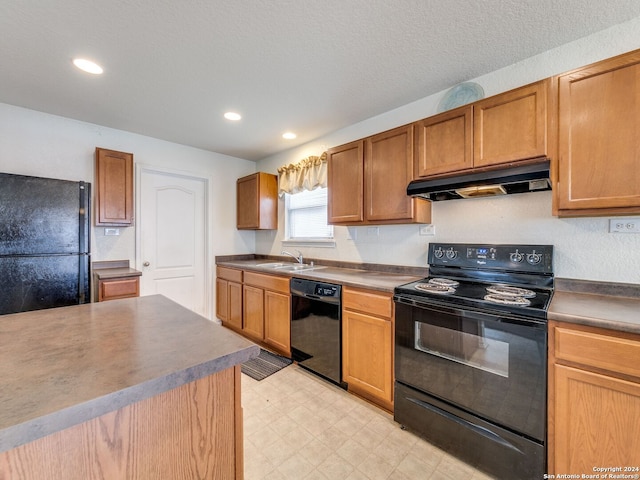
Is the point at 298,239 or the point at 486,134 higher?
the point at 486,134

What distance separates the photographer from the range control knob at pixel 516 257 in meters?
1.87

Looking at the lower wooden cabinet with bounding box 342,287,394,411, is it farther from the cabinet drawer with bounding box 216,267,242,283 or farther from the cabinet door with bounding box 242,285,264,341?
the cabinet drawer with bounding box 216,267,242,283

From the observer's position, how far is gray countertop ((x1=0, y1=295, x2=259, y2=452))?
1.87 ft

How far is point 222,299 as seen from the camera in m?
3.77

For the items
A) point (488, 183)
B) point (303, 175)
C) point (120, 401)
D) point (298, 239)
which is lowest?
point (120, 401)

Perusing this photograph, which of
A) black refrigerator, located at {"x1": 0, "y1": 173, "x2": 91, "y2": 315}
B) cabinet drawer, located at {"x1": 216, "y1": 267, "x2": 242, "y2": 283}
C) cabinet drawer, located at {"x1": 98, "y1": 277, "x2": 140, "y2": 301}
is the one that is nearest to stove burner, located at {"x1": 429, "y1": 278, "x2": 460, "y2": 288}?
cabinet drawer, located at {"x1": 216, "y1": 267, "x2": 242, "y2": 283}

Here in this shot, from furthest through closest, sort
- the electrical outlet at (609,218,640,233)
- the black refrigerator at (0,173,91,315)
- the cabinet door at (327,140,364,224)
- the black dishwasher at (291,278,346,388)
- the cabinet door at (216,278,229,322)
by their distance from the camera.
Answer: the cabinet door at (216,278,229,322)
the cabinet door at (327,140,364,224)
the black dishwasher at (291,278,346,388)
the black refrigerator at (0,173,91,315)
the electrical outlet at (609,218,640,233)

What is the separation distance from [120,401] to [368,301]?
5.48ft

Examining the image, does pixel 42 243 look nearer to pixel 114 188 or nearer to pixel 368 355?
pixel 114 188

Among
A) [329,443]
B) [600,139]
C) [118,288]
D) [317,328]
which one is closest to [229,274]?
[118,288]

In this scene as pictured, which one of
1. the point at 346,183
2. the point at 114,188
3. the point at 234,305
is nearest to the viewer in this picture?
the point at 346,183

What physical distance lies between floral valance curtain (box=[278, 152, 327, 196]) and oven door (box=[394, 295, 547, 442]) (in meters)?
1.83

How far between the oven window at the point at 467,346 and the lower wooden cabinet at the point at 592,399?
0.21m

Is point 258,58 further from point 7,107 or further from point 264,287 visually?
point 7,107
